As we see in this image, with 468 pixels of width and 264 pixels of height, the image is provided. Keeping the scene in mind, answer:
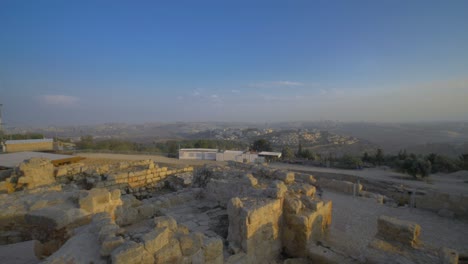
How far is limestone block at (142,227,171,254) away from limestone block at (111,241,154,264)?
0.22 feet

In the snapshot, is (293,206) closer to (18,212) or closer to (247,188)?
(247,188)

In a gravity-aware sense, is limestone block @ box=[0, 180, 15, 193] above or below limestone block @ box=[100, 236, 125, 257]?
below

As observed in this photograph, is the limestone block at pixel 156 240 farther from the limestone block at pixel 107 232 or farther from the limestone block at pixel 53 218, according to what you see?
the limestone block at pixel 53 218

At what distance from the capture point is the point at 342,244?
5.86 meters

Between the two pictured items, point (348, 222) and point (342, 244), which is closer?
point (342, 244)

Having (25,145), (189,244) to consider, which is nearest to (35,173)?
(189,244)

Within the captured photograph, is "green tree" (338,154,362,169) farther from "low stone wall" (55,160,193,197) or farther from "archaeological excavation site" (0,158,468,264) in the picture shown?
"low stone wall" (55,160,193,197)

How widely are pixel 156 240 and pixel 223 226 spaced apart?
3.11 meters

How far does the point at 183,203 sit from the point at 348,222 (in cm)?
591

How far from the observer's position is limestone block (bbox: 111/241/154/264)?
275cm

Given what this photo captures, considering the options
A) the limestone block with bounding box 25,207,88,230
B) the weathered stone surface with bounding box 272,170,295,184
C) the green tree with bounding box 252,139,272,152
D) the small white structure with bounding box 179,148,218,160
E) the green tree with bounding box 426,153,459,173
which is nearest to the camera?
the limestone block with bounding box 25,207,88,230

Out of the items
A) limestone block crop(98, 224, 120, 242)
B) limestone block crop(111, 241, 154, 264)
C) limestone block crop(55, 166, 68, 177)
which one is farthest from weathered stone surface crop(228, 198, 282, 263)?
limestone block crop(55, 166, 68, 177)

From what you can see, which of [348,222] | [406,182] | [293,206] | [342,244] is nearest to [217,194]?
[293,206]

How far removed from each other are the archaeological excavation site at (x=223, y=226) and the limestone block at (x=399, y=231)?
18mm
